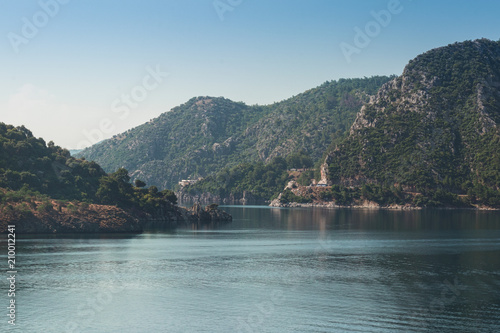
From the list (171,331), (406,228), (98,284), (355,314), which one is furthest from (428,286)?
(406,228)

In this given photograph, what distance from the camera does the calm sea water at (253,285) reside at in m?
48.2

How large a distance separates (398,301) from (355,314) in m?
→ 7.59

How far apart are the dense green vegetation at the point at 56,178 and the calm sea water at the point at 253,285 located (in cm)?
2865

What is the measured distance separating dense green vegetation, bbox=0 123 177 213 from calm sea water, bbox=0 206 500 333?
28.6m

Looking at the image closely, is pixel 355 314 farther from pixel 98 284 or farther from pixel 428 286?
pixel 98 284

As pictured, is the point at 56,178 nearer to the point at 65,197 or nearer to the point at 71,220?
the point at 65,197

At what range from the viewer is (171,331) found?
151 feet

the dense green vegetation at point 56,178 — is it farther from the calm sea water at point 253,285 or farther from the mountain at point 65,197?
the calm sea water at point 253,285

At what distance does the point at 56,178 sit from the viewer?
13712 centimetres

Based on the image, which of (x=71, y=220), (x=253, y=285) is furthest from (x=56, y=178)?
(x=253, y=285)

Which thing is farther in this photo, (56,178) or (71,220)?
(56,178)

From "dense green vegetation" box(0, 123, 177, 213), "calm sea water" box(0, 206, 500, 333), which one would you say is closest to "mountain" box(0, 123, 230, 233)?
"dense green vegetation" box(0, 123, 177, 213)

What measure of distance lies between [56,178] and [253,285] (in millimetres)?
90000

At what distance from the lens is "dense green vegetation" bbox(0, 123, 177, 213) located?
415 feet
